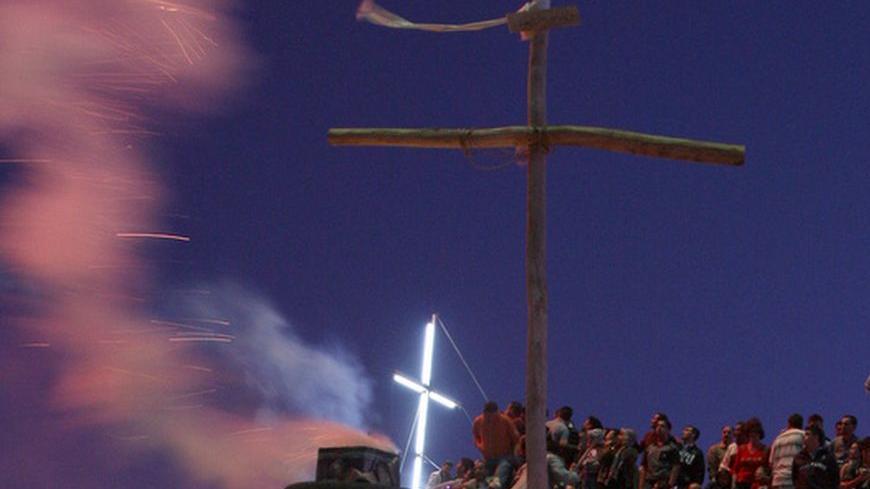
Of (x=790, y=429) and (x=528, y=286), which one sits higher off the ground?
(x=528, y=286)

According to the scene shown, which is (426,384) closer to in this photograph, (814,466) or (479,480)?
(479,480)

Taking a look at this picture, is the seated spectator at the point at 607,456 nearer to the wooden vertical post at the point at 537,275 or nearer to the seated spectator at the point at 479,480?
the seated spectator at the point at 479,480

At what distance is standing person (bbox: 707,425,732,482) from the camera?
15867 mm

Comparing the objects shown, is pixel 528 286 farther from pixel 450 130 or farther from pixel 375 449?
pixel 375 449

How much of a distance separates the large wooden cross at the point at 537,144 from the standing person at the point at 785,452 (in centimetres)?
301

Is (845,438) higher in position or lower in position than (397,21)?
lower

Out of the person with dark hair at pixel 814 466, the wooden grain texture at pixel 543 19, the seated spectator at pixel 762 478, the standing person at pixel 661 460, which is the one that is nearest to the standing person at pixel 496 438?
the standing person at pixel 661 460

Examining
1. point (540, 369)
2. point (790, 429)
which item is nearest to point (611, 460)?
point (790, 429)

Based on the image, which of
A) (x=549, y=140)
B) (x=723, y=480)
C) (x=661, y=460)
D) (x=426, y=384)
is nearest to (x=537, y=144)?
(x=549, y=140)

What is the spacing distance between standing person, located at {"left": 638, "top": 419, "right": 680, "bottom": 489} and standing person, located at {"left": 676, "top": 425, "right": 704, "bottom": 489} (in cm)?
6

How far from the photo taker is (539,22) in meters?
13.1

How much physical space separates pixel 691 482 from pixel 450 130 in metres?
4.66

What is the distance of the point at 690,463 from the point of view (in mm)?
15023

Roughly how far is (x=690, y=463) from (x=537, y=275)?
3.59m
